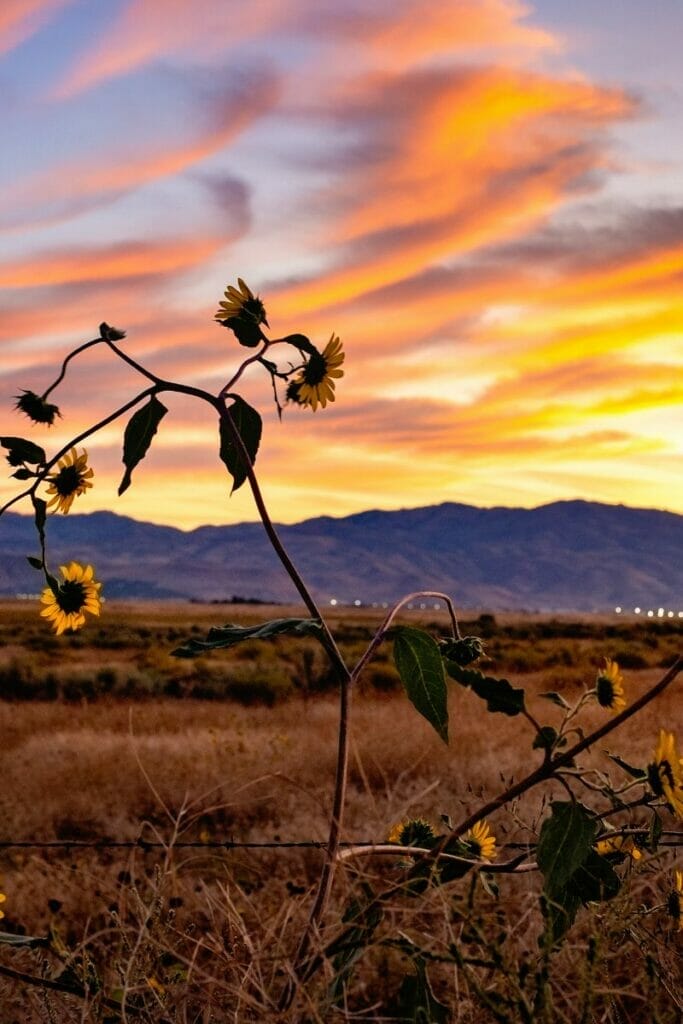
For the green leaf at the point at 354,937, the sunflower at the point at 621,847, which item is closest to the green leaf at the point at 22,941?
the green leaf at the point at 354,937

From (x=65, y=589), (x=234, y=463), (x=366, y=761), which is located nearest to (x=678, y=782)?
(x=234, y=463)

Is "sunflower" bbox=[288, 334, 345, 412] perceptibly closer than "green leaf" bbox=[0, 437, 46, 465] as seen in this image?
No

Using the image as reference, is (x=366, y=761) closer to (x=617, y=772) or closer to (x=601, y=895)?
(x=617, y=772)

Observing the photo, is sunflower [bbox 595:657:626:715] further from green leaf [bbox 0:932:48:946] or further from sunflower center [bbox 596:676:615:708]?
green leaf [bbox 0:932:48:946]

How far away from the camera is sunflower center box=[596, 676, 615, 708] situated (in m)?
1.84

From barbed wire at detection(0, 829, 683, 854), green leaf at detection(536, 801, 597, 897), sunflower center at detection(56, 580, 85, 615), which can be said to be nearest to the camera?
green leaf at detection(536, 801, 597, 897)

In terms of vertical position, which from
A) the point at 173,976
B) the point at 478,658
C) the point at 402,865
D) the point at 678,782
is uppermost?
the point at 478,658

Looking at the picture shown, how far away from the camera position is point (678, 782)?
144cm

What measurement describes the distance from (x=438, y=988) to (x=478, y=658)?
3.50 m

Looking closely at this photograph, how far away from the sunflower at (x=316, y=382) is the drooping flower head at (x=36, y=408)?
0.36 meters

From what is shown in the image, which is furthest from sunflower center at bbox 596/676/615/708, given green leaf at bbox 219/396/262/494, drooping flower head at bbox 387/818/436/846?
green leaf at bbox 219/396/262/494

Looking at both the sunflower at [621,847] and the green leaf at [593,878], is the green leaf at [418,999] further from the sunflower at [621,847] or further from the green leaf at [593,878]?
the sunflower at [621,847]

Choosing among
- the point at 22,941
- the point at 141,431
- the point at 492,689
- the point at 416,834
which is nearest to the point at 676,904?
the point at 416,834

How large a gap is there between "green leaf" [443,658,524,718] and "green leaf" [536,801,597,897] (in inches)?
5.5
